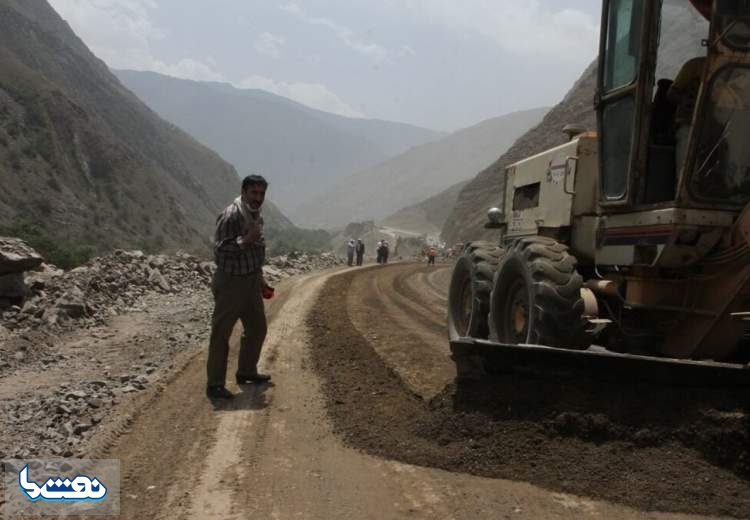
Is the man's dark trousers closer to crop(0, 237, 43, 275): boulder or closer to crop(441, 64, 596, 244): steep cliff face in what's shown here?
crop(0, 237, 43, 275): boulder

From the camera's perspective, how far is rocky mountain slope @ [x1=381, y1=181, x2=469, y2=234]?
4218 inches

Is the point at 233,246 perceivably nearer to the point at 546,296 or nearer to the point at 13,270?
the point at 546,296

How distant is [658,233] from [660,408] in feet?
4.24

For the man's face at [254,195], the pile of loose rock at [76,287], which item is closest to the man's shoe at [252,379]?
the man's face at [254,195]

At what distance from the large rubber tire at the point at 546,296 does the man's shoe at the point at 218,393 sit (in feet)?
8.26

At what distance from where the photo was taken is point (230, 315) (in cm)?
605

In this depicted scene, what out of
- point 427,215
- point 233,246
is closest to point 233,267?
point 233,246

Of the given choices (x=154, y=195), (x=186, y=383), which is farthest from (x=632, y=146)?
(x=154, y=195)

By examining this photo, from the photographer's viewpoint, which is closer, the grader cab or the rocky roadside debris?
the grader cab

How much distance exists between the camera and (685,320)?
16.3 ft

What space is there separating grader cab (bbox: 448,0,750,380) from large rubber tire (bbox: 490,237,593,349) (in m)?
0.01

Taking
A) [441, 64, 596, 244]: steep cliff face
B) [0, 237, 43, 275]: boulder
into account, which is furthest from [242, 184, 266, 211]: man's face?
[441, 64, 596, 244]: steep cliff face

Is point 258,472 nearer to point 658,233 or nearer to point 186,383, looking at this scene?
point 186,383

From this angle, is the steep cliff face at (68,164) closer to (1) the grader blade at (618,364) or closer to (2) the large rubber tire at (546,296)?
(2) the large rubber tire at (546,296)
